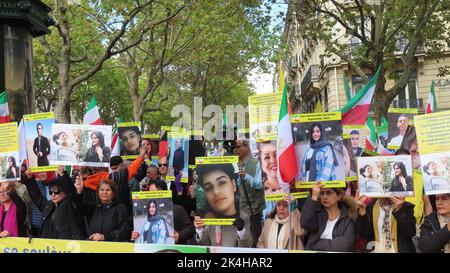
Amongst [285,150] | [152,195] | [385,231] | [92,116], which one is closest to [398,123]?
[385,231]

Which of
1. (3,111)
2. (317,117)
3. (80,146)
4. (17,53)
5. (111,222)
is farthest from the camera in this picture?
(17,53)

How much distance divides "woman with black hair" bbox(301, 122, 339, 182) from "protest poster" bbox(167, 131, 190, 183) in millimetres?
2519

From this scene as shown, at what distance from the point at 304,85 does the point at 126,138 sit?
3257cm

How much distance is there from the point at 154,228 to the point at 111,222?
548mm

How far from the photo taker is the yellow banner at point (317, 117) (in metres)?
4.31

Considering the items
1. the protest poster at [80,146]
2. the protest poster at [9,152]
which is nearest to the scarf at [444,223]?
the protest poster at [80,146]

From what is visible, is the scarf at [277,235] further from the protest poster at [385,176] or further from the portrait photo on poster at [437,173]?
the portrait photo on poster at [437,173]

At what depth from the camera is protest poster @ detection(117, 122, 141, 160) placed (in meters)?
7.64

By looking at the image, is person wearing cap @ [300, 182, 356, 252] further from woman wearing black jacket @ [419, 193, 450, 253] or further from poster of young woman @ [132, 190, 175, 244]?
poster of young woman @ [132, 190, 175, 244]

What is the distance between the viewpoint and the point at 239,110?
7.67 metres

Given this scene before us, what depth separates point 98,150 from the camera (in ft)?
17.3

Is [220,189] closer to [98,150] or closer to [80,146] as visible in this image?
[98,150]

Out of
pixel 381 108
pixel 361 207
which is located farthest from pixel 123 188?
pixel 381 108
